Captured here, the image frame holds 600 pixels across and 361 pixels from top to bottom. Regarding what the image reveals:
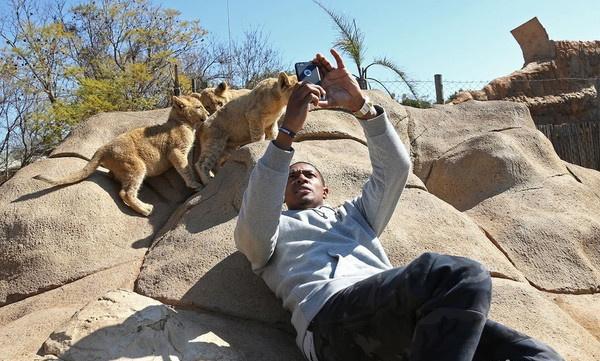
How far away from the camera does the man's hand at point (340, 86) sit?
3396 mm

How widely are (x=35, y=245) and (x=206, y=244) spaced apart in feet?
4.74

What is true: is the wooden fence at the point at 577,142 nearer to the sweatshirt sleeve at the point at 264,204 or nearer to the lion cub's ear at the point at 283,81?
the lion cub's ear at the point at 283,81

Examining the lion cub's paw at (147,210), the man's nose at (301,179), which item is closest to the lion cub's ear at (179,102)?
the lion cub's paw at (147,210)

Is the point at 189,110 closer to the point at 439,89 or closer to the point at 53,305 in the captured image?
the point at 53,305

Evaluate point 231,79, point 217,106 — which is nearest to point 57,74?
point 231,79

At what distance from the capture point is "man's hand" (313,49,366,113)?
340cm

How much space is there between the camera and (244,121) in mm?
6453

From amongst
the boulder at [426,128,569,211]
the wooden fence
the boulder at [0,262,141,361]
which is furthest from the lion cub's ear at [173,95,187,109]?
the wooden fence

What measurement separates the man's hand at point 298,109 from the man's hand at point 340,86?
301 mm

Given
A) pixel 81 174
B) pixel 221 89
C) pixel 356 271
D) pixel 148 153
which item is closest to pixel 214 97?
pixel 221 89

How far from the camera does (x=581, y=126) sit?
10.4 meters

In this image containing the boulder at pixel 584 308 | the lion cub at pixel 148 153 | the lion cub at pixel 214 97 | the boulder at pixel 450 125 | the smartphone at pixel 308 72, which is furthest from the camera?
the boulder at pixel 450 125

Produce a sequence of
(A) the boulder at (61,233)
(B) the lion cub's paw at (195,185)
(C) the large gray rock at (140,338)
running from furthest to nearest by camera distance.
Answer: (B) the lion cub's paw at (195,185) → (A) the boulder at (61,233) → (C) the large gray rock at (140,338)

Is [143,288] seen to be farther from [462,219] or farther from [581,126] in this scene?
[581,126]
